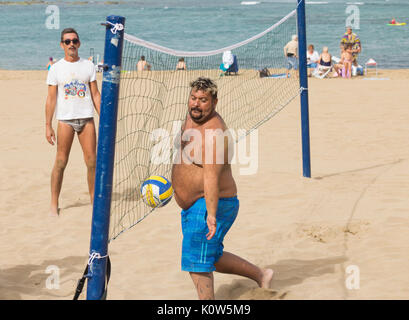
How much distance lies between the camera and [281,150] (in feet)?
30.5

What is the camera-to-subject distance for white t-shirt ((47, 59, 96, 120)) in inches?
228

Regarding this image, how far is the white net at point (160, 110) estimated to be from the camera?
242 inches

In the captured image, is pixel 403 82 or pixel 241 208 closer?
pixel 241 208

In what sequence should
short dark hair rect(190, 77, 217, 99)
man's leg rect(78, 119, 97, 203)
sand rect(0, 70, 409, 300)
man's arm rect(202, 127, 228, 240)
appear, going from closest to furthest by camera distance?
man's arm rect(202, 127, 228, 240) → short dark hair rect(190, 77, 217, 99) → sand rect(0, 70, 409, 300) → man's leg rect(78, 119, 97, 203)

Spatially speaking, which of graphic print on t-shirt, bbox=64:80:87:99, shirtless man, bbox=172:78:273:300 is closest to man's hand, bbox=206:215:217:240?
shirtless man, bbox=172:78:273:300

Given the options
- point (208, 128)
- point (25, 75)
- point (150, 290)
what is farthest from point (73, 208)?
point (25, 75)

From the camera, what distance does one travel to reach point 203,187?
12.0 feet

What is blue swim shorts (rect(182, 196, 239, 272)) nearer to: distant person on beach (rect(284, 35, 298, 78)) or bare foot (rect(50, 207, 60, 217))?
bare foot (rect(50, 207, 60, 217))

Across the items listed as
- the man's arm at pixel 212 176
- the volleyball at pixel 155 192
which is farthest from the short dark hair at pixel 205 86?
the volleyball at pixel 155 192

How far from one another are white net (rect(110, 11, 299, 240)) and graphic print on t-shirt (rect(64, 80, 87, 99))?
47 centimetres

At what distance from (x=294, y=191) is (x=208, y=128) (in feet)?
11.7

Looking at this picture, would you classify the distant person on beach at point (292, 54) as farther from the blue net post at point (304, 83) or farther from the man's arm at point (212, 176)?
the man's arm at point (212, 176)

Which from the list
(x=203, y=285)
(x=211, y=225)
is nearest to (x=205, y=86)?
(x=211, y=225)
